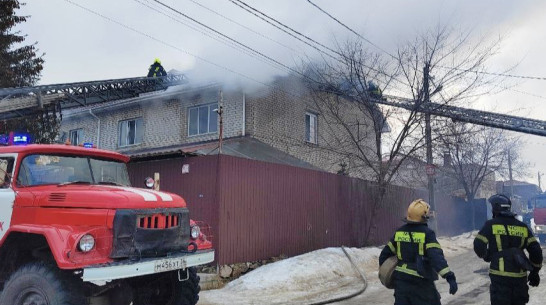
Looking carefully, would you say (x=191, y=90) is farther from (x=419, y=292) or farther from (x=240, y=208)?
(x=419, y=292)

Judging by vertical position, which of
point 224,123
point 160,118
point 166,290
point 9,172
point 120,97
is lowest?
point 166,290

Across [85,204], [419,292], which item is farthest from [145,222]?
[419,292]

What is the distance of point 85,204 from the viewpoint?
16.8 feet

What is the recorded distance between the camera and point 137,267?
16.2ft

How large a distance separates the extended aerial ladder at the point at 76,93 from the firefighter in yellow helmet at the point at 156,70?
216 mm

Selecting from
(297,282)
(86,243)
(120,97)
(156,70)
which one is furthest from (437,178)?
(86,243)

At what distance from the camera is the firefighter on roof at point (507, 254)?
479 centimetres

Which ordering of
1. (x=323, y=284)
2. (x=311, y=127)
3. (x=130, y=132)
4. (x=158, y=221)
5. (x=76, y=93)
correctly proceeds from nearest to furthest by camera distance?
(x=158, y=221), (x=323, y=284), (x=76, y=93), (x=311, y=127), (x=130, y=132)

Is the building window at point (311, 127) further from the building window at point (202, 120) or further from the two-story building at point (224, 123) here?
the building window at point (202, 120)

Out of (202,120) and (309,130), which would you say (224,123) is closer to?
(202,120)

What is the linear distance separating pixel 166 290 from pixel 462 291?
18.6ft

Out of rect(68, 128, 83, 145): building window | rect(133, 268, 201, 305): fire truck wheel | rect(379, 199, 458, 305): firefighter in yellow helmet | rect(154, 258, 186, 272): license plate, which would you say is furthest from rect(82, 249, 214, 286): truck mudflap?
rect(68, 128, 83, 145): building window

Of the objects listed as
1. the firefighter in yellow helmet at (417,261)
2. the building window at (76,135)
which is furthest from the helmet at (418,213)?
the building window at (76,135)

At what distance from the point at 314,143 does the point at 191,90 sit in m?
5.43
